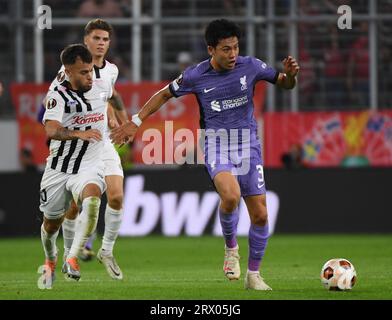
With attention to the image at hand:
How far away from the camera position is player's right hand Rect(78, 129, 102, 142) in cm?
1090

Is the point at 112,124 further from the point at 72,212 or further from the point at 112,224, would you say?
the point at 72,212

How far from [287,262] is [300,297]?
16.3ft

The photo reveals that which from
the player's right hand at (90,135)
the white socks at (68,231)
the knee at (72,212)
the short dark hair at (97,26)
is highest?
the short dark hair at (97,26)

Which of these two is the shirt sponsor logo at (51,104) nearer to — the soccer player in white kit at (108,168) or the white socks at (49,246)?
the soccer player in white kit at (108,168)

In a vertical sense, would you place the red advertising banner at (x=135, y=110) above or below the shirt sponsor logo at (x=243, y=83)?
below

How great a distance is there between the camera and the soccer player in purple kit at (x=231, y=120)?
10852mm

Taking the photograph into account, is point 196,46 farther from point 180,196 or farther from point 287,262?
point 287,262

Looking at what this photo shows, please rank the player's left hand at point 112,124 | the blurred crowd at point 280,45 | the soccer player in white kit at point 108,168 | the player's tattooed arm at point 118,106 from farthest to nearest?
the blurred crowd at point 280,45 → the player's tattooed arm at point 118,106 → the player's left hand at point 112,124 → the soccer player in white kit at point 108,168

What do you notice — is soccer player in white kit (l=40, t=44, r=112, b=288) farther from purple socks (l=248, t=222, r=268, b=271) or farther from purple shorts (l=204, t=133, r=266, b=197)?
purple socks (l=248, t=222, r=268, b=271)

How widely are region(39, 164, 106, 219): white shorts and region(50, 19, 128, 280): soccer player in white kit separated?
0.63 metres

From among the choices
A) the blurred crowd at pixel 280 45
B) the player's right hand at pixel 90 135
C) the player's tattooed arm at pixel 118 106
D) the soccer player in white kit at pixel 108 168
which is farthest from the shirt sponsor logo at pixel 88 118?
the blurred crowd at pixel 280 45

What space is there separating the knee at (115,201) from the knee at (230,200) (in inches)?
58.9

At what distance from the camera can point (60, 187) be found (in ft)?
37.4
